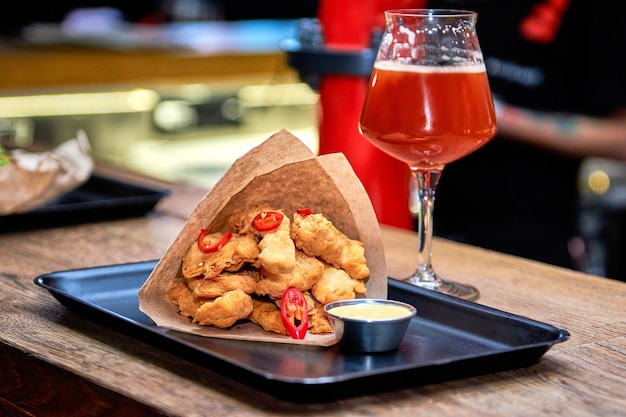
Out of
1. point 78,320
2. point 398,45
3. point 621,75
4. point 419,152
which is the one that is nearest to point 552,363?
point 419,152

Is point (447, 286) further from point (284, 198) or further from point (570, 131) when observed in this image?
point (570, 131)

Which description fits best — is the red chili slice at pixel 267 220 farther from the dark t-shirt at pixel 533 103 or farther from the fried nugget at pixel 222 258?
the dark t-shirt at pixel 533 103

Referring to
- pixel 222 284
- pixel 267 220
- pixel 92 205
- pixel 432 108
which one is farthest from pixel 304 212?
pixel 92 205

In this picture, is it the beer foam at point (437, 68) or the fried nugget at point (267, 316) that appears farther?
the beer foam at point (437, 68)

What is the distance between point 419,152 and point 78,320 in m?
0.58

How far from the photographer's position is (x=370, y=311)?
1244 millimetres

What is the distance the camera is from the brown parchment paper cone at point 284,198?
1347mm

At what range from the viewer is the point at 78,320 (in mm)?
1371

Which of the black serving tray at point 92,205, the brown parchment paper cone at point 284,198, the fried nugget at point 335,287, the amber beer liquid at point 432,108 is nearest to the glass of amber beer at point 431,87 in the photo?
the amber beer liquid at point 432,108

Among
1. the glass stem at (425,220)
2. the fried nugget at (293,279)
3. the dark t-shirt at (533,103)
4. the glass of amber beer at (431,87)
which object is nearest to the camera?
the fried nugget at (293,279)

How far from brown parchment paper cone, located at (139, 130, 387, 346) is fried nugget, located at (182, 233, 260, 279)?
0.11 feet

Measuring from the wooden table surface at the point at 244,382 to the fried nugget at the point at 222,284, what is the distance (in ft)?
0.34

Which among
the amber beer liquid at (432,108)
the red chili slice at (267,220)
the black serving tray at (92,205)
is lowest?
the black serving tray at (92,205)

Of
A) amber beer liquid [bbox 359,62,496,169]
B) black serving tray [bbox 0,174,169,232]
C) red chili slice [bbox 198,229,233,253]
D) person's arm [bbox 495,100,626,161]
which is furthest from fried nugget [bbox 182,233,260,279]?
person's arm [bbox 495,100,626,161]
